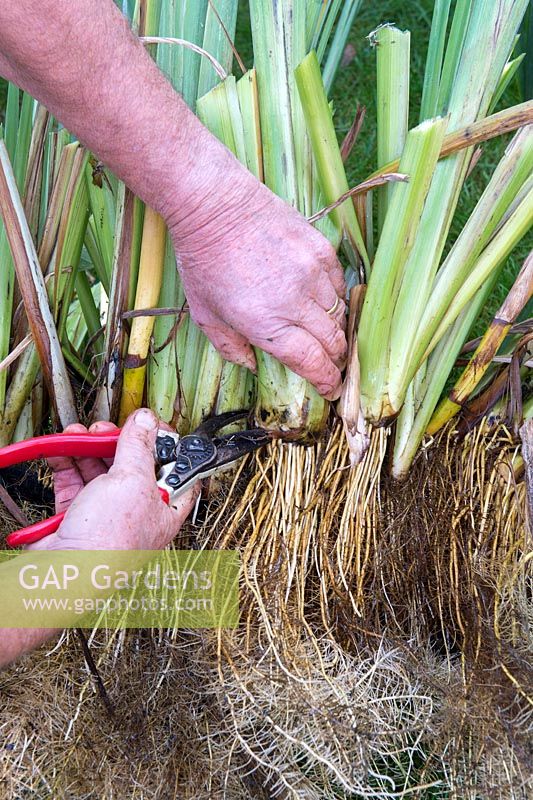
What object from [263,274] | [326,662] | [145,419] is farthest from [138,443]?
[326,662]

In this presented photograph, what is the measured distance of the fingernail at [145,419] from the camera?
1109 mm

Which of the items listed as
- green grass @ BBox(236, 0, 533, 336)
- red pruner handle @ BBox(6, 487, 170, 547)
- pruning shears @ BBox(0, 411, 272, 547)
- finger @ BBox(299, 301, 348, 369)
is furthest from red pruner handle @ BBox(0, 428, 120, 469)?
green grass @ BBox(236, 0, 533, 336)

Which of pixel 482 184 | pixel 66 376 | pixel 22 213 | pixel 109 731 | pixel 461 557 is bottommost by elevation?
pixel 109 731

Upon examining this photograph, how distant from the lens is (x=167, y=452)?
3.67ft

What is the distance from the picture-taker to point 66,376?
4.10 ft

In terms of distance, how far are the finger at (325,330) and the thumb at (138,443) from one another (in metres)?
0.27

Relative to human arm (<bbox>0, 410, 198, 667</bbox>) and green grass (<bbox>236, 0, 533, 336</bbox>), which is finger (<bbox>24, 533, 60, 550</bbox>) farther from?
green grass (<bbox>236, 0, 533, 336</bbox>)

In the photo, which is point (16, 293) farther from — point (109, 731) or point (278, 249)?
point (109, 731)

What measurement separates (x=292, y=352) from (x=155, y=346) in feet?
0.92

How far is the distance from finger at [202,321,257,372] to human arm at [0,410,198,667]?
154 millimetres

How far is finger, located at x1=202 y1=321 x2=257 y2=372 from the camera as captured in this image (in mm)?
1118

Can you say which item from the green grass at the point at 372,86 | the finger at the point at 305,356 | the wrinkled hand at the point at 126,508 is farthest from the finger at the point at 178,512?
the green grass at the point at 372,86

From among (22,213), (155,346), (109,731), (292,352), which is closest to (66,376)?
(155,346)

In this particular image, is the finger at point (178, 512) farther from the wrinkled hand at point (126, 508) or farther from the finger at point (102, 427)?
the finger at point (102, 427)
